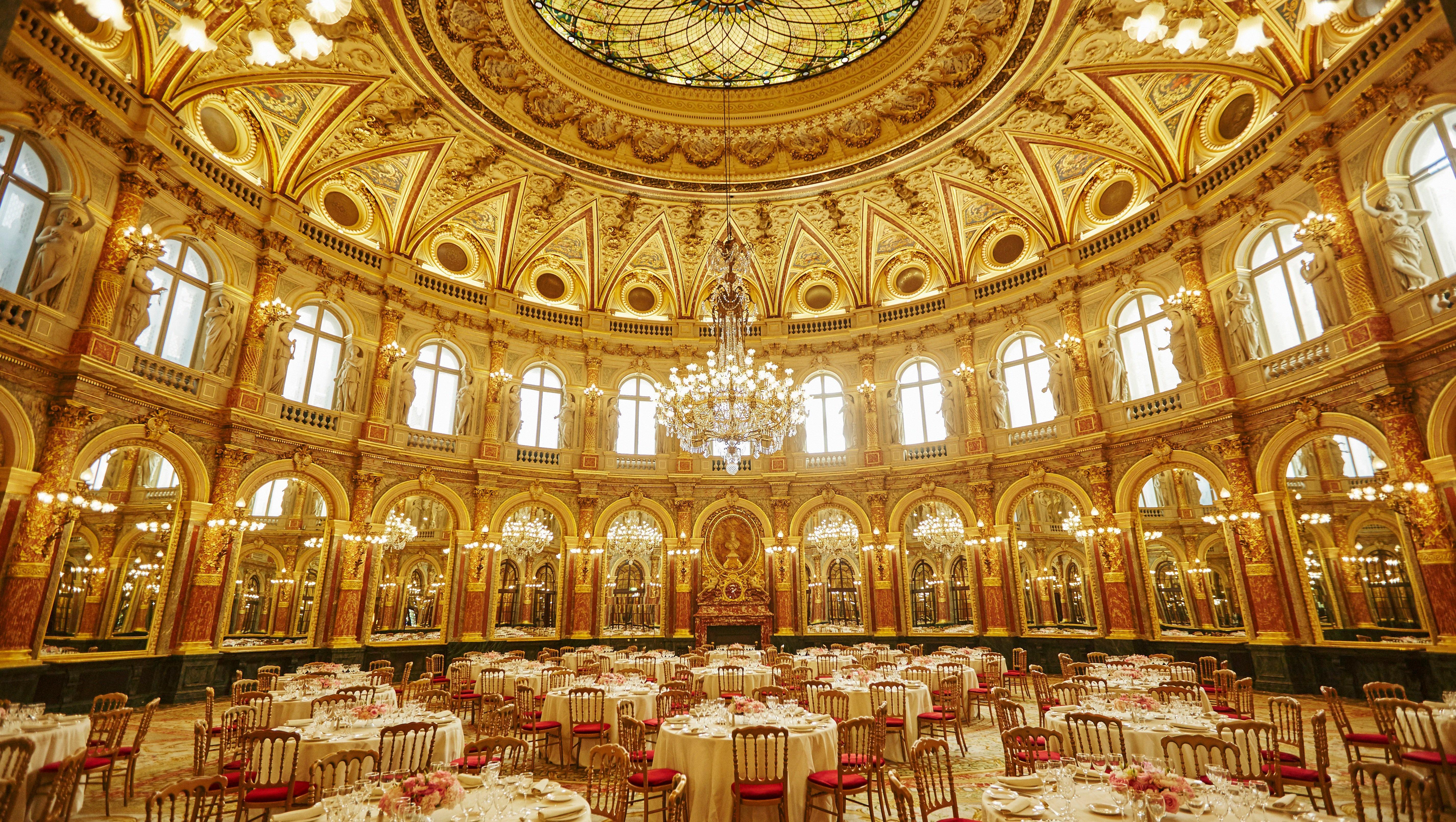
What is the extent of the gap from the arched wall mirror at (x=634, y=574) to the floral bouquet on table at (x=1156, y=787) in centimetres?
1557

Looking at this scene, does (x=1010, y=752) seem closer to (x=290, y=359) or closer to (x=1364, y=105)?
(x=1364, y=105)

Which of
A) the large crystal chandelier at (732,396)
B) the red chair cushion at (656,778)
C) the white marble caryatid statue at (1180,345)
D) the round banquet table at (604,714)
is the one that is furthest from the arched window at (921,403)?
the red chair cushion at (656,778)

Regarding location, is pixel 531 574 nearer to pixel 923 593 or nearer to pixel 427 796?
pixel 923 593

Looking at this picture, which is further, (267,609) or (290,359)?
(267,609)

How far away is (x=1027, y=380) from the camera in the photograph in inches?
705

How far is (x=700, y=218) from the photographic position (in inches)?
765

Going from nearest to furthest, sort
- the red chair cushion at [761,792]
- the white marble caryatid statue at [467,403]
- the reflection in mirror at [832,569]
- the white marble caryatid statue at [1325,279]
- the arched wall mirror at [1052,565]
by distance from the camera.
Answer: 1. the red chair cushion at [761,792]
2. the white marble caryatid statue at [1325,279]
3. the white marble caryatid statue at [467,403]
4. the arched wall mirror at [1052,565]
5. the reflection in mirror at [832,569]

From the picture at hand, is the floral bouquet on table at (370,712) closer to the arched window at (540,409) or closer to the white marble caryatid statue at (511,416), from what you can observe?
the white marble caryatid statue at (511,416)

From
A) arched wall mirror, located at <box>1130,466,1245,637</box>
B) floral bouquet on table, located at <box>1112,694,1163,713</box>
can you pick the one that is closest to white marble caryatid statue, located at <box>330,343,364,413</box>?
floral bouquet on table, located at <box>1112,694,1163,713</box>

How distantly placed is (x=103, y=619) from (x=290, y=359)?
10.9 meters

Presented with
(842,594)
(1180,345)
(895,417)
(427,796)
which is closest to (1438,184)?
(1180,345)

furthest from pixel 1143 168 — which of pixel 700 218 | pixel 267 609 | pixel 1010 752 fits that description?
pixel 267 609

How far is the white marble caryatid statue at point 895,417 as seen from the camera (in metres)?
19.3

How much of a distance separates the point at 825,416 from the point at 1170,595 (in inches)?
551
